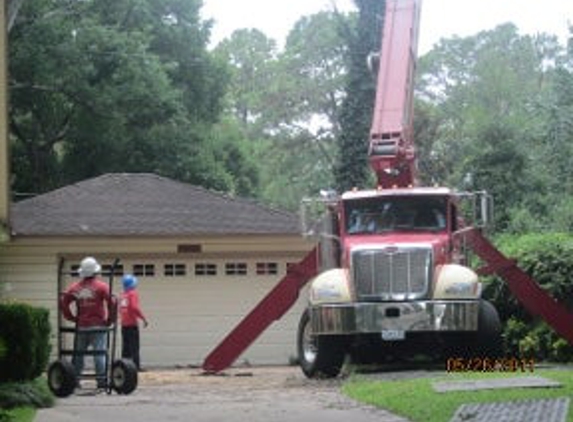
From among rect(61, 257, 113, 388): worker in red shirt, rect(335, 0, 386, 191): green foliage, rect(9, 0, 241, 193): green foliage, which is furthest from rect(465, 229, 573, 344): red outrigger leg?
rect(9, 0, 241, 193): green foliage

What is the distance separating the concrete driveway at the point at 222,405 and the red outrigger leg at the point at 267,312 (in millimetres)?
1751

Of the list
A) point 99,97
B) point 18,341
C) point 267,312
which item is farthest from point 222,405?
point 99,97

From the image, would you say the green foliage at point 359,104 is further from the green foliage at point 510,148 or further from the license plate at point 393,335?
the license plate at point 393,335

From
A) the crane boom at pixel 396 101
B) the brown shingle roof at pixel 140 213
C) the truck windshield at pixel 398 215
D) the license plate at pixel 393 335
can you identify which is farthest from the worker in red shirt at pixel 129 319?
the license plate at pixel 393 335

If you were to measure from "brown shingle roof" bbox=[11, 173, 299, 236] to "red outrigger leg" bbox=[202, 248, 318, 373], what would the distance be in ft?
13.1

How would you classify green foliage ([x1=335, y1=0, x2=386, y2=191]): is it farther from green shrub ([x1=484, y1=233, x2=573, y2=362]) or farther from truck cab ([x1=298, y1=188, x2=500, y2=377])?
truck cab ([x1=298, y1=188, x2=500, y2=377])

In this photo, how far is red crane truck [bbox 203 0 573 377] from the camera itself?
51.2 feet

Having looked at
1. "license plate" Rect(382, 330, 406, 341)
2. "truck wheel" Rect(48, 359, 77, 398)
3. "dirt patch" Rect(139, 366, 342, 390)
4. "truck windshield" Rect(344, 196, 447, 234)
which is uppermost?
"truck windshield" Rect(344, 196, 447, 234)

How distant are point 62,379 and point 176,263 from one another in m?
9.96

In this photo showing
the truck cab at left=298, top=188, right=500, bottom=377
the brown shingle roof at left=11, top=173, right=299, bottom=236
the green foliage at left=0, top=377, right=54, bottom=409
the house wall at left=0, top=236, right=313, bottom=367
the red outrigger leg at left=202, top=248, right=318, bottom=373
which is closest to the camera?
the green foliage at left=0, top=377, right=54, bottom=409

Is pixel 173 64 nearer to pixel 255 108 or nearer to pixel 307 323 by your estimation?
pixel 307 323

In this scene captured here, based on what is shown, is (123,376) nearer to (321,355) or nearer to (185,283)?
(321,355)

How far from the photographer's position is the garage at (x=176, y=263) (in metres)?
21.8

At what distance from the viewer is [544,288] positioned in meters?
17.7
